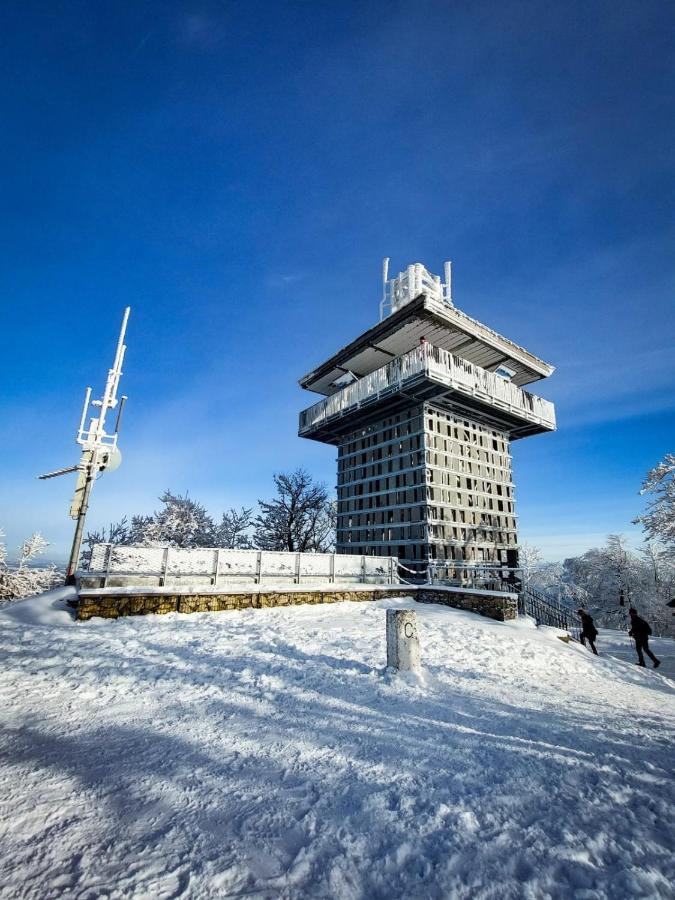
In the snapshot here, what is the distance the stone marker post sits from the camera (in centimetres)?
Answer: 594

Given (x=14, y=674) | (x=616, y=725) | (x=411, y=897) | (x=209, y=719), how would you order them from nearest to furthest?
(x=411, y=897) < (x=209, y=719) < (x=616, y=725) < (x=14, y=674)

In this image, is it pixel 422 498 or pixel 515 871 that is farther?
pixel 422 498

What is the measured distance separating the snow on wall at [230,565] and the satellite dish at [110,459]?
14.2ft

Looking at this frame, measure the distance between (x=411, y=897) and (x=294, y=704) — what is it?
290cm

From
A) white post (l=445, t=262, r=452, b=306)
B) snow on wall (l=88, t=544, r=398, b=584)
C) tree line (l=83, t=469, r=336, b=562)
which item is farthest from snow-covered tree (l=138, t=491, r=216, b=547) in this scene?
white post (l=445, t=262, r=452, b=306)

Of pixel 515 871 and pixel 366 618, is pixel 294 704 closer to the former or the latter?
pixel 515 871

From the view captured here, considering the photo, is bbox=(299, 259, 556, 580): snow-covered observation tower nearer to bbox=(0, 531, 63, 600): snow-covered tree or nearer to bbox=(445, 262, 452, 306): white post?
bbox=(445, 262, 452, 306): white post

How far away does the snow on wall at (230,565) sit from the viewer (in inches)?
365

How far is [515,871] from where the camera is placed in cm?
223

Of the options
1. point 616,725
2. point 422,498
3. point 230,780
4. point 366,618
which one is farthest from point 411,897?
point 422,498

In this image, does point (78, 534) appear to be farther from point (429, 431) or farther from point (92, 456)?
point (429, 431)

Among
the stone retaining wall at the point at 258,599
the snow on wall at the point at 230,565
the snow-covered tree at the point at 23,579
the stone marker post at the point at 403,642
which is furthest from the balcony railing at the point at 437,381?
the snow-covered tree at the point at 23,579

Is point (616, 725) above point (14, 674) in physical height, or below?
below

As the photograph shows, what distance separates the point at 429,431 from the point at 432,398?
1314 millimetres
